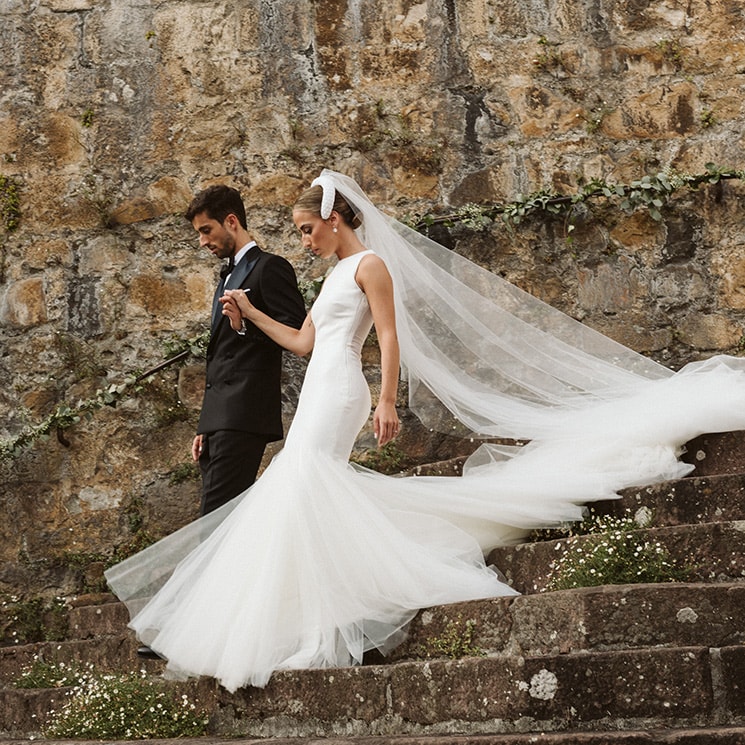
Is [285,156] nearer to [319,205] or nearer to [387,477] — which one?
[319,205]

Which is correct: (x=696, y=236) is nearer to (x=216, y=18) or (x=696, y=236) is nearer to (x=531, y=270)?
(x=531, y=270)

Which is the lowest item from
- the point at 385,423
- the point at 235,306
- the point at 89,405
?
the point at 89,405

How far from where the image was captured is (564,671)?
3.22m

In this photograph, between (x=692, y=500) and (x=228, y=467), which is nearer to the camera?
(x=692, y=500)

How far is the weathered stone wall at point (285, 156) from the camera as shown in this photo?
22.4ft

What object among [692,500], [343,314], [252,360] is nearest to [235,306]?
[252,360]

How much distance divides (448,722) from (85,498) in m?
3.87

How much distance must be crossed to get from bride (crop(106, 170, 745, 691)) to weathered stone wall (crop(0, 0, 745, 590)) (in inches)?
59.0

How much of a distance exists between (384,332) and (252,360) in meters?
0.64

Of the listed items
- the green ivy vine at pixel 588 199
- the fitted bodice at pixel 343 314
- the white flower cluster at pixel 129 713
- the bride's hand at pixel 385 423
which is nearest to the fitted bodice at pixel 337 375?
the fitted bodice at pixel 343 314

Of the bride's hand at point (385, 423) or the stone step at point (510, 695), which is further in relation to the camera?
the bride's hand at point (385, 423)

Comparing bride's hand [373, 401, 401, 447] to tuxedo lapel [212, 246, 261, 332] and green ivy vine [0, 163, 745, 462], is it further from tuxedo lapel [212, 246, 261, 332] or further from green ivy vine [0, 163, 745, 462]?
green ivy vine [0, 163, 745, 462]

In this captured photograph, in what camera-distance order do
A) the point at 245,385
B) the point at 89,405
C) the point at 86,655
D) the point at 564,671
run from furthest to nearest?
1. the point at 89,405
2. the point at 86,655
3. the point at 245,385
4. the point at 564,671

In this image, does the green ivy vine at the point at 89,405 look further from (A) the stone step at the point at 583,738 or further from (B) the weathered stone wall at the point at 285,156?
(A) the stone step at the point at 583,738
